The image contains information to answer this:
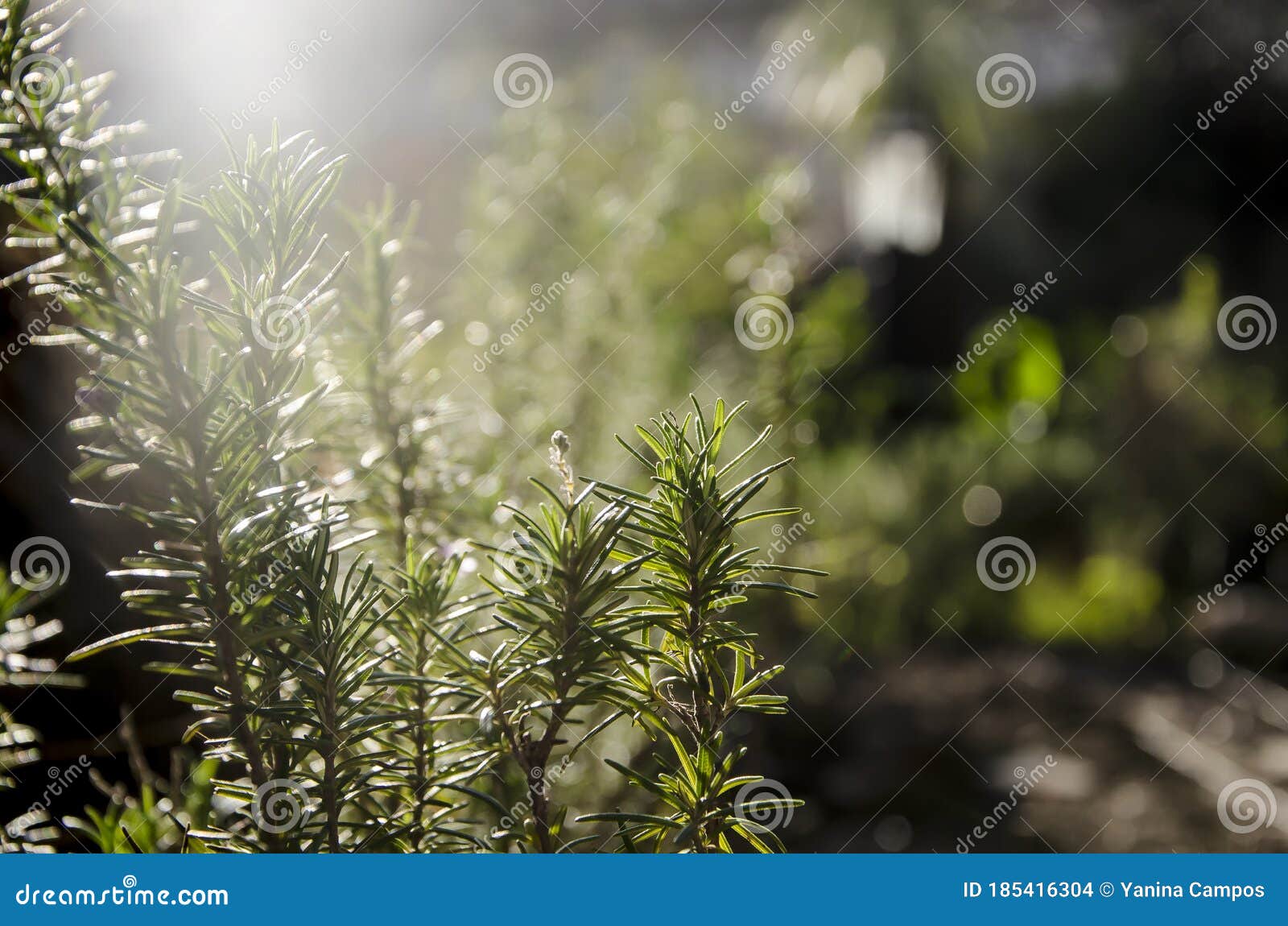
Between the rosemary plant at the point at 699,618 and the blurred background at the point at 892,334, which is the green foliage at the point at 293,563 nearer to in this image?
the rosemary plant at the point at 699,618

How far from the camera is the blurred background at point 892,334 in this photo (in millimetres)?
719

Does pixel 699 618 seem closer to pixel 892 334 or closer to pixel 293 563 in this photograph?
pixel 293 563

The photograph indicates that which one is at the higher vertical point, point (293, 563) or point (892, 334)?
point (892, 334)

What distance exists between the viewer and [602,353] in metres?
0.81

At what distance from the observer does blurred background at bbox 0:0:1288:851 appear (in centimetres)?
72

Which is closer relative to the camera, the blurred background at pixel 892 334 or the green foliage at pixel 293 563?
the green foliage at pixel 293 563

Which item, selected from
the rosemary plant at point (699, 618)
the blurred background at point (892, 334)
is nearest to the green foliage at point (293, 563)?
the rosemary plant at point (699, 618)

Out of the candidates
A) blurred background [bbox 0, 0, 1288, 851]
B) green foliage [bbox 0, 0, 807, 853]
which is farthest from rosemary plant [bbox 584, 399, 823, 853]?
blurred background [bbox 0, 0, 1288, 851]

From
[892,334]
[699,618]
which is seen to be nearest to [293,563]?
[699,618]

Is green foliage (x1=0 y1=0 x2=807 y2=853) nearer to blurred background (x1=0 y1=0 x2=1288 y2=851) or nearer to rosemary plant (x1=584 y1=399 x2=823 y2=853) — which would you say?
rosemary plant (x1=584 y1=399 x2=823 y2=853)

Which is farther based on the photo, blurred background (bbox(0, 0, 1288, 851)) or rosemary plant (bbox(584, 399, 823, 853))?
blurred background (bbox(0, 0, 1288, 851))

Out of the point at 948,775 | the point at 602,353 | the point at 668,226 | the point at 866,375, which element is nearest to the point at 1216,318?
the point at 866,375

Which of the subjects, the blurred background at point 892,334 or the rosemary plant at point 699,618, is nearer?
the rosemary plant at point 699,618

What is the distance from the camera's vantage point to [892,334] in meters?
3.58
